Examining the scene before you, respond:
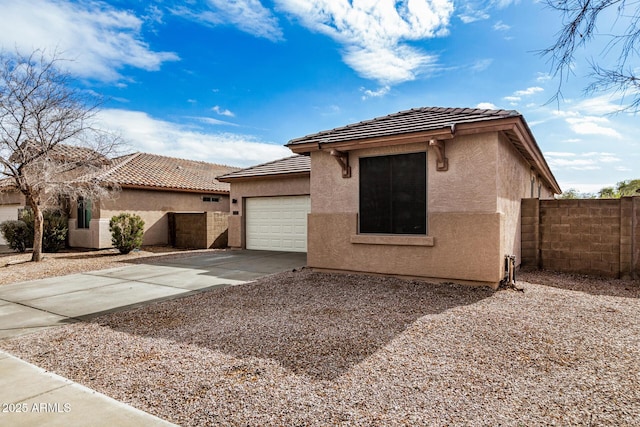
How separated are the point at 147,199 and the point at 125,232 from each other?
11.9 feet

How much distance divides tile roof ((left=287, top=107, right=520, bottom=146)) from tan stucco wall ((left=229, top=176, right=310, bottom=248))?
480cm

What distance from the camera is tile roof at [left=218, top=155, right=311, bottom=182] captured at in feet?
47.2

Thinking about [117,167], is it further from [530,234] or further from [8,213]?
[530,234]

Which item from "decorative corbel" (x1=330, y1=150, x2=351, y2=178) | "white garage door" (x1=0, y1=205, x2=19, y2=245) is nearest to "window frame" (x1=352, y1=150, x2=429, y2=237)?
"decorative corbel" (x1=330, y1=150, x2=351, y2=178)

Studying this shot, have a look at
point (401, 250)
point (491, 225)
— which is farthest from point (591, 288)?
point (401, 250)

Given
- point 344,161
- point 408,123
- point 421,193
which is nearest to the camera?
point 421,193

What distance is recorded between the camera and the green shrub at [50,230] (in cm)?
1544

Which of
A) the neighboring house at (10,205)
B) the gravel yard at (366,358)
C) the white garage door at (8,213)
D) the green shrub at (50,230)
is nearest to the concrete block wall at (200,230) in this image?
the green shrub at (50,230)

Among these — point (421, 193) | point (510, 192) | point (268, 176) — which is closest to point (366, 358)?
point (421, 193)

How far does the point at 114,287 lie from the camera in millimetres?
8203

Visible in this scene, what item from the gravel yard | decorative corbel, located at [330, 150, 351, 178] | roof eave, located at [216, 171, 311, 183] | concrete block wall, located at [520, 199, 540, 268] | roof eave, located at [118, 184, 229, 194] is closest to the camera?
the gravel yard

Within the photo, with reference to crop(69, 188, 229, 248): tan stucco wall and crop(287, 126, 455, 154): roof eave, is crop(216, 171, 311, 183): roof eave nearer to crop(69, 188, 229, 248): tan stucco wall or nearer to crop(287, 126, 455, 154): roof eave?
crop(69, 188, 229, 248): tan stucco wall

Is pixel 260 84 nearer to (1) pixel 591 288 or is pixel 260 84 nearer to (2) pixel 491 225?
(2) pixel 491 225

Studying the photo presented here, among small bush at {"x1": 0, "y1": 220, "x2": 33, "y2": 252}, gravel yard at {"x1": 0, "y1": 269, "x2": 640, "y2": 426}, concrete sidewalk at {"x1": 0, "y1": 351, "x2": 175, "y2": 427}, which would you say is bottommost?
concrete sidewalk at {"x1": 0, "y1": 351, "x2": 175, "y2": 427}
